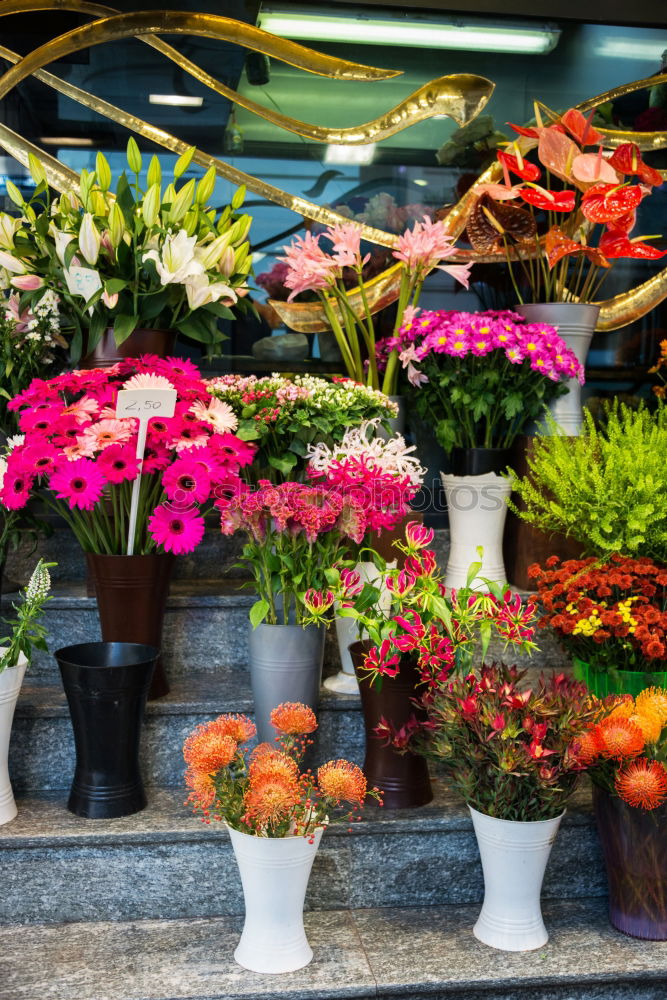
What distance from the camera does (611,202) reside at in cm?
253

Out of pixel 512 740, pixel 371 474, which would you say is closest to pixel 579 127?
pixel 371 474

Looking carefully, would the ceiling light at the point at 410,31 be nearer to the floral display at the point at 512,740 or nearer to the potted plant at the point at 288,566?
the potted plant at the point at 288,566

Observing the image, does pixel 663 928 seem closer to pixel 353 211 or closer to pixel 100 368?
pixel 100 368

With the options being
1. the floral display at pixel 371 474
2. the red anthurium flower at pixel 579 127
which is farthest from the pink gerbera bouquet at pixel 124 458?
the red anthurium flower at pixel 579 127

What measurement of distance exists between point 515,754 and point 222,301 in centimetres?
136

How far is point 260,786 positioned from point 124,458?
74 centimetres

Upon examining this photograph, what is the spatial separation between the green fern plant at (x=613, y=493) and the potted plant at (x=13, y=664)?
1083 millimetres

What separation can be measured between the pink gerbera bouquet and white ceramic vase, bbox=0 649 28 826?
33 centimetres

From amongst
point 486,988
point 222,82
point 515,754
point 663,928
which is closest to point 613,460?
point 515,754

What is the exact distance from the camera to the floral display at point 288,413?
2.16 meters

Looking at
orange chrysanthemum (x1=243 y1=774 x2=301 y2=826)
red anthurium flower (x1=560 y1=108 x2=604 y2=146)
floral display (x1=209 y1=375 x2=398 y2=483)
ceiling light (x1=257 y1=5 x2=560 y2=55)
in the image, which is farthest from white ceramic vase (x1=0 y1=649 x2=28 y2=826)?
ceiling light (x1=257 y1=5 x2=560 y2=55)

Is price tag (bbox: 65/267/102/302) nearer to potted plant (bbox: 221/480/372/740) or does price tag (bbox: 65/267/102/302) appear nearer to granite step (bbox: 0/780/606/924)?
potted plant (bbox: 221/480/372/740)

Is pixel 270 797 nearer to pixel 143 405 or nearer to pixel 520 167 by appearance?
pixel 143 405

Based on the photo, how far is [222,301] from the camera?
95.9 inches
